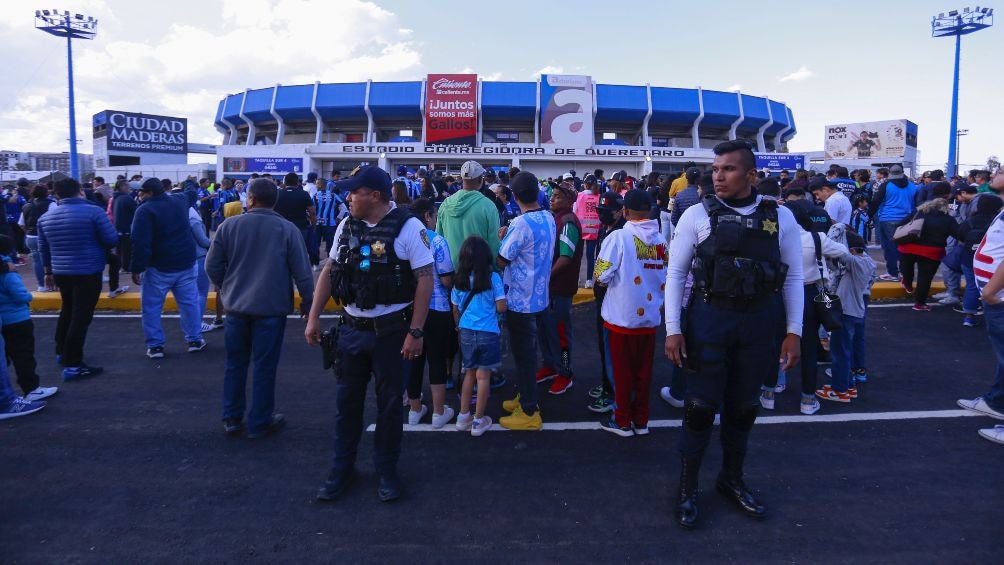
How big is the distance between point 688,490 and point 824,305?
2.11 metres

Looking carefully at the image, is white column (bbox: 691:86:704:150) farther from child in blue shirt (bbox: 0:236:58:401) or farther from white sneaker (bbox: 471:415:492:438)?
child in blue shirt (bbox: 0:236:58:401)

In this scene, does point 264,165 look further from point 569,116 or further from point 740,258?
point 740,258

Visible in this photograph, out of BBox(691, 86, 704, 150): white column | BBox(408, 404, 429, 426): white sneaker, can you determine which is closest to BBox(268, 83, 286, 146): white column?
BBox(691, 86, 704, 150): white column

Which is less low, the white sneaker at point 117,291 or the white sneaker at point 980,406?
the white sneaker at point 117,291

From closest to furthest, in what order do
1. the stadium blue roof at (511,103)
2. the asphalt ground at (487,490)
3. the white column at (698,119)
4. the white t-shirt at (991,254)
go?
the asphalt ground at (487,490), the white t-shirt at (991,254), the stadium blue roof at (511,103), the white column at (698,119)

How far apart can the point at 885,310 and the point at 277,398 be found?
26.8 ft

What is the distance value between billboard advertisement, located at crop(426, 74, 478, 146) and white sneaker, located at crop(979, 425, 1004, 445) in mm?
34040

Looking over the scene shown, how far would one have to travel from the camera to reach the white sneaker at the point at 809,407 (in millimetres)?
4613

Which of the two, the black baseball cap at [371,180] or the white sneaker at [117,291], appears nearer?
the black baseball cap at [371,180]

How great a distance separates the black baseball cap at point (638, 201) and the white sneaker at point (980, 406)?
324 cm

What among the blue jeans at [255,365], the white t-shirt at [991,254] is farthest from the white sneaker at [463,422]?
the white t-shirt at [991,254]

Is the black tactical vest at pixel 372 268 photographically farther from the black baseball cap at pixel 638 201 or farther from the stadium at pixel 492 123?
the stadium at pixel 492 123

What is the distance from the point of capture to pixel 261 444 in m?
4.09

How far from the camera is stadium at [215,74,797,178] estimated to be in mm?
34656
